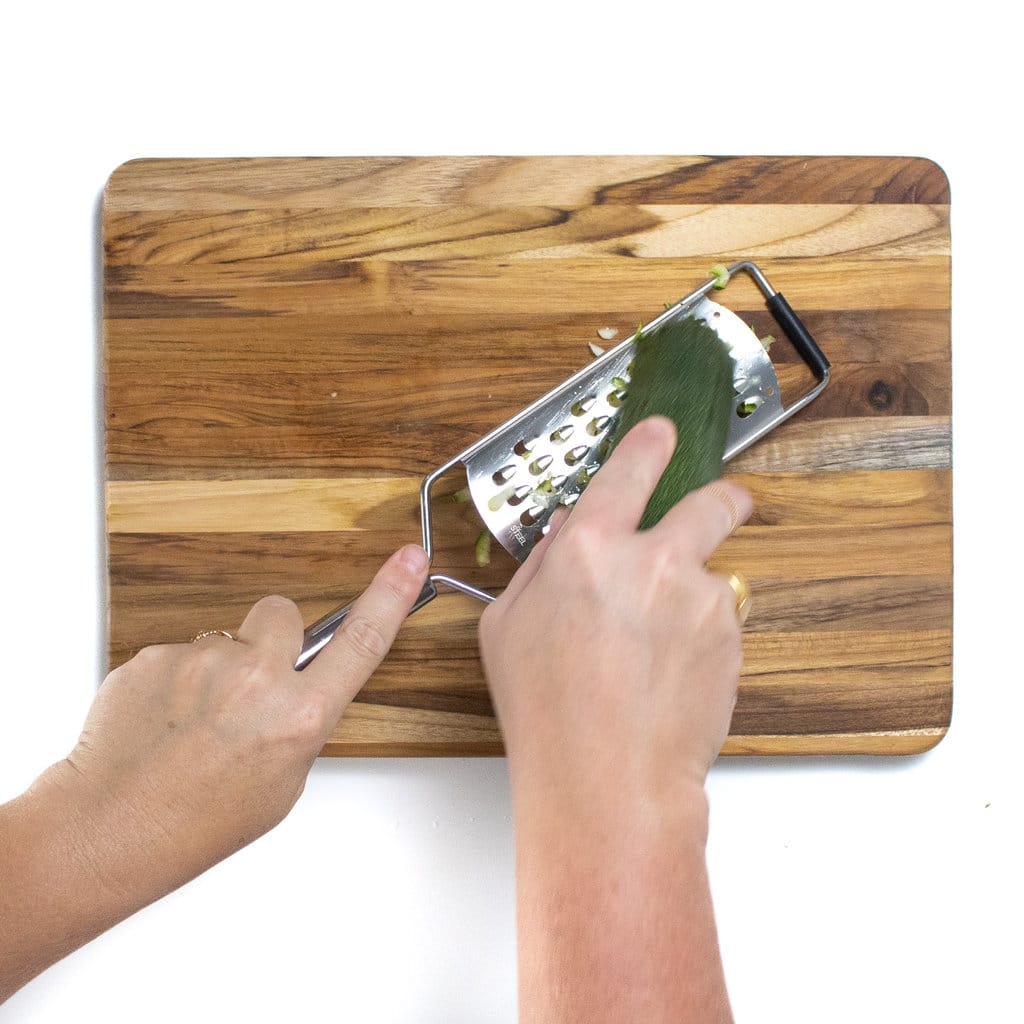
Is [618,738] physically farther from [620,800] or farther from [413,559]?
[413,559]

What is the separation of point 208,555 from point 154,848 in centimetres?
22

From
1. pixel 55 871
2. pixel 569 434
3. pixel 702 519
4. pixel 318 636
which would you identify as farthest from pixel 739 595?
pixel 55 871

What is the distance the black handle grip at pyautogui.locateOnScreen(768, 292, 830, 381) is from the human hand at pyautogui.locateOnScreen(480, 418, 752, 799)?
178 millimetres

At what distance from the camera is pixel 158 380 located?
28.1 inches

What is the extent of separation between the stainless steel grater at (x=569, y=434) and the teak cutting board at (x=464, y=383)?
32 millimetres

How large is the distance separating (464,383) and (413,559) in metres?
0.16

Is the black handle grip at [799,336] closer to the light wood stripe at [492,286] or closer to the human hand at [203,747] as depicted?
the light wood stripe at [492,286]

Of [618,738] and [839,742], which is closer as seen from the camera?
[618,738]

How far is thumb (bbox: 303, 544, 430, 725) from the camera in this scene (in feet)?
1.98

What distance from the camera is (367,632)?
2.01 feet

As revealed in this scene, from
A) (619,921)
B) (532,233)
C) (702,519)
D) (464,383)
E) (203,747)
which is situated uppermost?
(532,233)

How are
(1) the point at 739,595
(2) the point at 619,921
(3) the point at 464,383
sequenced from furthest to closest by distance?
1. (3) the point at 464,383
2. (1) the point at 739,595
3. (2) the point at 619,921

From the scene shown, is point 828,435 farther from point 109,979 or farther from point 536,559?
point 109,979

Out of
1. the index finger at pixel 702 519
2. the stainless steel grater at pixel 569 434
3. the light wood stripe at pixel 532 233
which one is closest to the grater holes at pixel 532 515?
the stainless steel grater at pixel 569 434
